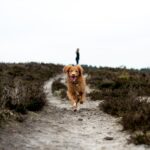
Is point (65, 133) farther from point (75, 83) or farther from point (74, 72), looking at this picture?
point (75, 83)

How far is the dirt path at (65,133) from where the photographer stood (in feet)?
28.3

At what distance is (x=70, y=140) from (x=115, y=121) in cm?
262

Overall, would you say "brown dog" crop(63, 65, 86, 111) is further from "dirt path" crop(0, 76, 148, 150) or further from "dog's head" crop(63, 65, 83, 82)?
"dirt path" crop(0, 76, 148, 150)

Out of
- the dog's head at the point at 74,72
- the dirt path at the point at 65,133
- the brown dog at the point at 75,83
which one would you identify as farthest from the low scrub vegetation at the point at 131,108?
the dog's head at the point at 74,72

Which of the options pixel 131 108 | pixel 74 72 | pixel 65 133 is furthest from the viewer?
pixel 74 72

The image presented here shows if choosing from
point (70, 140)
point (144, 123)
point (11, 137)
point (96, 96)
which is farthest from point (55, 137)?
point (96, 96)

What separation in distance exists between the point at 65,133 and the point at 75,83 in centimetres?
403

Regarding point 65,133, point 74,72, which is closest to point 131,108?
point 74,72

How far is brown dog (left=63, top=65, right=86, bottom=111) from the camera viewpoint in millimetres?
13617

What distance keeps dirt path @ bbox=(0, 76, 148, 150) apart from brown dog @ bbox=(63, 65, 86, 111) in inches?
39.1

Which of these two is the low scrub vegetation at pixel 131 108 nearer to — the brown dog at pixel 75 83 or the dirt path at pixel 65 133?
the dirt path at pixel 65 133

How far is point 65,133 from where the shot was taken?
996cm

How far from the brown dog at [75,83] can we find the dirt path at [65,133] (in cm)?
99

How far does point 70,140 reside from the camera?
9.25 meters
